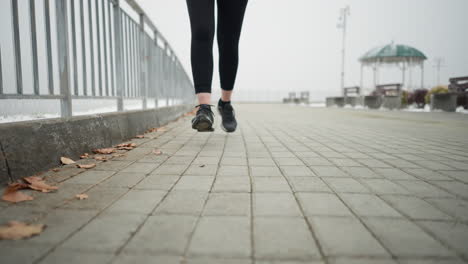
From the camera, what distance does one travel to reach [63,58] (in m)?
2.32

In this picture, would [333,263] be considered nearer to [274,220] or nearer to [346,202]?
[274,220]

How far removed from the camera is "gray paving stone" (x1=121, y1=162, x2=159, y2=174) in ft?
6.38

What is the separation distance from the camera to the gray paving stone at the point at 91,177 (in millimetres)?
1668

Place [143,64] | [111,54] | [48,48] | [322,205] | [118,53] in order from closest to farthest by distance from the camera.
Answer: [322,205] → [48,48] → [111,54] → [118,53] → [143,64]

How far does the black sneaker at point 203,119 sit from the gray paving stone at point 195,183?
37.4 inches

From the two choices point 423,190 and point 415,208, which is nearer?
point 415,208

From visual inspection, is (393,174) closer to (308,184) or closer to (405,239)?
(308,184)

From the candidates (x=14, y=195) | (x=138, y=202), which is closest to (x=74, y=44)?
(x=14, y=195)

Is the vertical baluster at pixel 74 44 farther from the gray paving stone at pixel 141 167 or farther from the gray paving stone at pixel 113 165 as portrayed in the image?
the gray paving stone at pixel 141 167

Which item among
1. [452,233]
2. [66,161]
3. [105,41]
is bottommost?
[452,233]

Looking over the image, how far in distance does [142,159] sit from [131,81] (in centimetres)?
204

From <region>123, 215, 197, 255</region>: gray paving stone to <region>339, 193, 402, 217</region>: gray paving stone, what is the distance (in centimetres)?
72

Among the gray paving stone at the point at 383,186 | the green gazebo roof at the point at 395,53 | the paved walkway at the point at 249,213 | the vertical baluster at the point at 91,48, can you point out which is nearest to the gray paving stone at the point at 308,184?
the paved walkway at the point at 249,213

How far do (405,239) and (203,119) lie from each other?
6.26 feet
